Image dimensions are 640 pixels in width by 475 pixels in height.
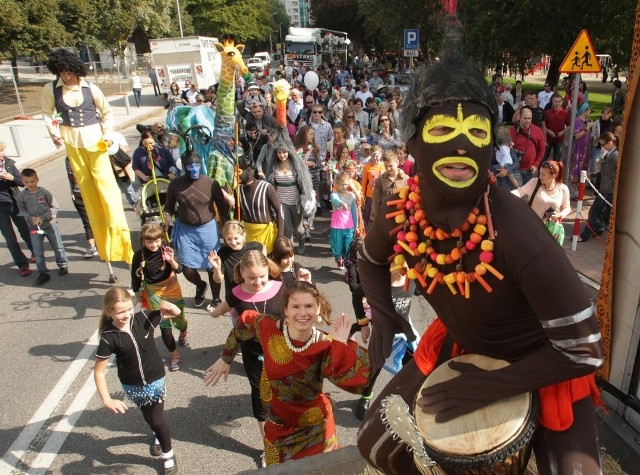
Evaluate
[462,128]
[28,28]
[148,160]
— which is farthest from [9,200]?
[28,28]

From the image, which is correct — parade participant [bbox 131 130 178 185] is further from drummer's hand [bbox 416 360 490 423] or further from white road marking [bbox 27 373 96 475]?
drummer's hand [bbox 416 360 490 423]

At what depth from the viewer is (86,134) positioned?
17.5 ft

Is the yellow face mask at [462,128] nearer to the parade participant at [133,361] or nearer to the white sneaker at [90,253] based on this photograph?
the parade participant at [133,361]

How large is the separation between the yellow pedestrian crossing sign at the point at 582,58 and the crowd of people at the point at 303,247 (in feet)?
3.13

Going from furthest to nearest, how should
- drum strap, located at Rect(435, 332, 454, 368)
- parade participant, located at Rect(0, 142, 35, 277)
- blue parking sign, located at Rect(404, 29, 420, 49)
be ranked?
blue parking sign, located at Rect(404, 29, 420, 49)
parade participant, located at Rect(0, 142, 35, 277)
drum strap, located at Rect(435, 332, 454, 368)

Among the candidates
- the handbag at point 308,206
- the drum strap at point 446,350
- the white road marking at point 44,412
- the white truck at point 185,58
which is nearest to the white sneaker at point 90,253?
the white road marking at point 44,412

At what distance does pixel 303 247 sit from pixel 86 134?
318 cm

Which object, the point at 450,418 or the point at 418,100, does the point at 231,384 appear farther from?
the point at 418,100

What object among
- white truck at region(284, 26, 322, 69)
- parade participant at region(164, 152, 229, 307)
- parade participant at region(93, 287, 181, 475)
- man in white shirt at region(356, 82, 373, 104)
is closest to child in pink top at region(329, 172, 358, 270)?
parade participant at region(164, 152, 229, 307)

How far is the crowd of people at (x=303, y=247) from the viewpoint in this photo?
5.73 ft

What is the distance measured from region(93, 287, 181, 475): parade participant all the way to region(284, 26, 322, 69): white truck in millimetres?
30523

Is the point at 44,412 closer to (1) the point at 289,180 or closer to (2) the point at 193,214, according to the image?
(2) the point at 193,214

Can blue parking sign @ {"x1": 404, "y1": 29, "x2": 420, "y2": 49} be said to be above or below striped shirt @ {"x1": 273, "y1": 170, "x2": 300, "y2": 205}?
above

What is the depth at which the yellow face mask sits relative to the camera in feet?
5.57
